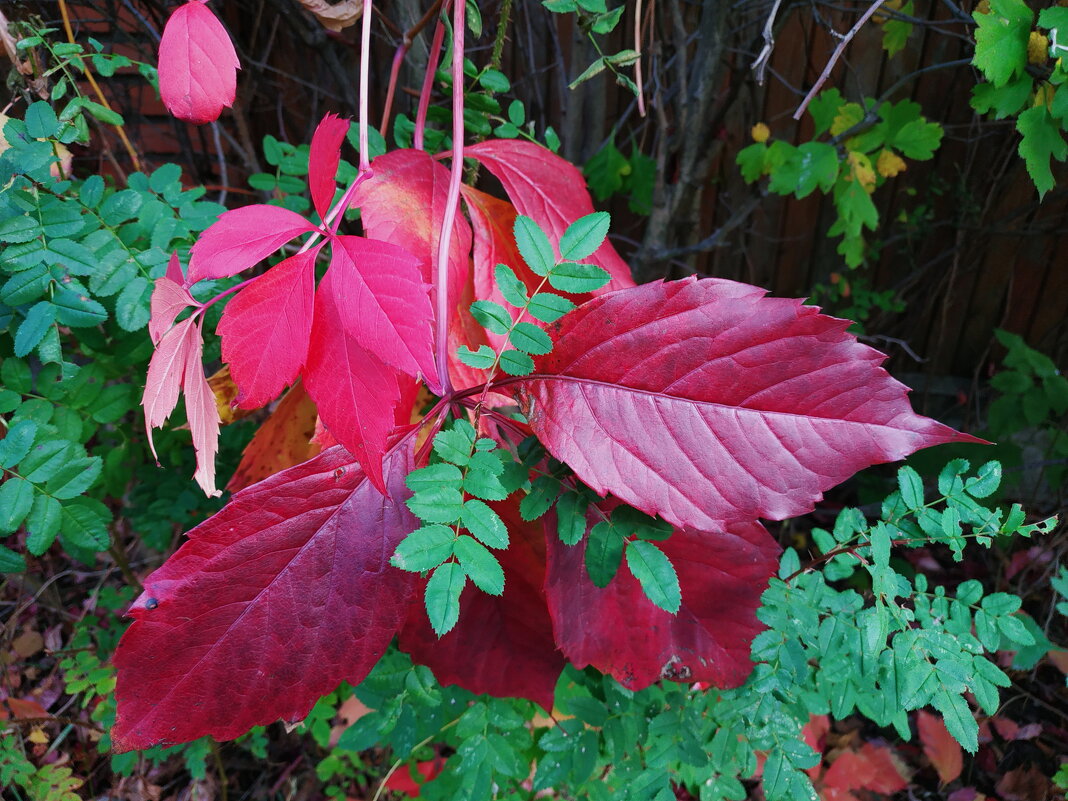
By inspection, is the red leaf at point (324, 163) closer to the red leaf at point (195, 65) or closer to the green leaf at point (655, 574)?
the red leaf at point (195, 65)

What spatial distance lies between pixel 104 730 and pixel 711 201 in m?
2.15

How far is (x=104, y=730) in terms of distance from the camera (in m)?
1.38

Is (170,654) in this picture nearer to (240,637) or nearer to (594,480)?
(240,637)

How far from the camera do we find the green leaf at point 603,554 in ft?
1.93

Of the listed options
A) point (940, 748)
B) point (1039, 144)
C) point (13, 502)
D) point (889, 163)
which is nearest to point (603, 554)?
point (13, 502)

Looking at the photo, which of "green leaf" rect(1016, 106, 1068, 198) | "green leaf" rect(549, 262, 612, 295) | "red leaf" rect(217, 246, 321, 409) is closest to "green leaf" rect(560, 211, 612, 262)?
"green leaf" rect(549, 262, 612, 295)

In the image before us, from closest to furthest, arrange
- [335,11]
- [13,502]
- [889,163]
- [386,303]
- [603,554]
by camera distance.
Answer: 1. [386,303]
2. [603,554]
3. [13,502]
4. [335,11]
5. [889,163]

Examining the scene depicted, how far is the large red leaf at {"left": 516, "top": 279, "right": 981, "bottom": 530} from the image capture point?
511mm

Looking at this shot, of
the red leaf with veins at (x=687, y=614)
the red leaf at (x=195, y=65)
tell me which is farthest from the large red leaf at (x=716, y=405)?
the red leaf at (x=195, y=65)

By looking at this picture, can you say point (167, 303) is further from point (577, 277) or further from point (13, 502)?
point (13, 502)

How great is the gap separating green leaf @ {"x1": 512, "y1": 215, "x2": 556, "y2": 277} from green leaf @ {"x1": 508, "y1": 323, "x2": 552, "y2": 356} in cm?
6

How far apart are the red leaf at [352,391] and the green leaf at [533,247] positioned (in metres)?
0.17

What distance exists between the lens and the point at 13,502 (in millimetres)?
816

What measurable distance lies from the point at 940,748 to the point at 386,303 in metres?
1.90
